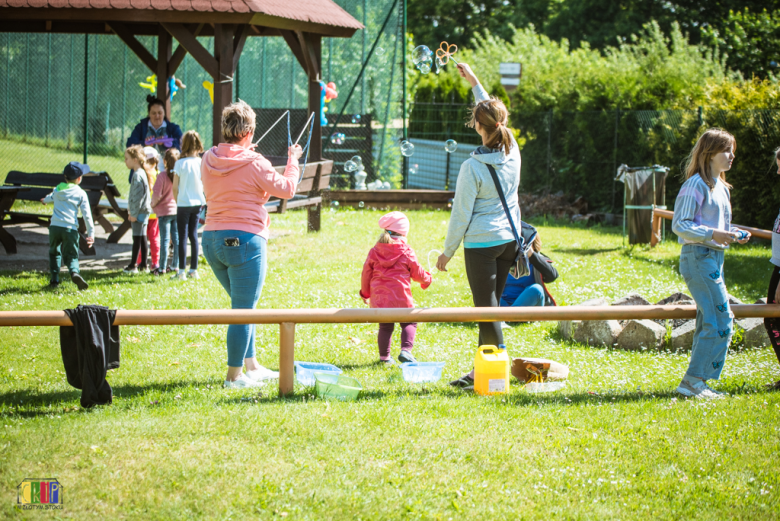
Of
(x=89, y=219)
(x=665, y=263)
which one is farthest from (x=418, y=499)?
(x=665, y=263)

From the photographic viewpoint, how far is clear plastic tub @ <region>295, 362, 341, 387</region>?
5.39 m

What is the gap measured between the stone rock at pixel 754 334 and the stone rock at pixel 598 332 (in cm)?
112

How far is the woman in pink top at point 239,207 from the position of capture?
197 inches

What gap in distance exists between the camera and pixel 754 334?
6766 millimetres

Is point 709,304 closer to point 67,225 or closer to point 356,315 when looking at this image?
point 356,315

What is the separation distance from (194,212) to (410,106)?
38.1 ft

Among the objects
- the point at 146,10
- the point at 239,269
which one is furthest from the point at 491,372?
the point at 146,10

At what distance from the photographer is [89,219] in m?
8.41

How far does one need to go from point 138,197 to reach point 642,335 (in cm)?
614

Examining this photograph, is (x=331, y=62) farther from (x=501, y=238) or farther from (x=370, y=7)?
(x=501, y=238)

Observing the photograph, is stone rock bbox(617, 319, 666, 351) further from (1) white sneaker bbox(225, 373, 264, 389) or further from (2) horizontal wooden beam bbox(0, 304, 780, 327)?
(1) white sneaker bbox(225, 373, 264, 389)

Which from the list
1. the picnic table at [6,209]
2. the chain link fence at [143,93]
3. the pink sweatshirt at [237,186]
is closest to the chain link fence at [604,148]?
the chain link fence at [143,93]

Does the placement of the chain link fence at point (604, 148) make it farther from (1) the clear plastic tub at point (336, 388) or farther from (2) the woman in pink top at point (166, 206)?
(1) the clear plastic tub at point (336, 388)

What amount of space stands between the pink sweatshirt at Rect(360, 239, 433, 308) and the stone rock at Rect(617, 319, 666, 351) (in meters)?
2.11
